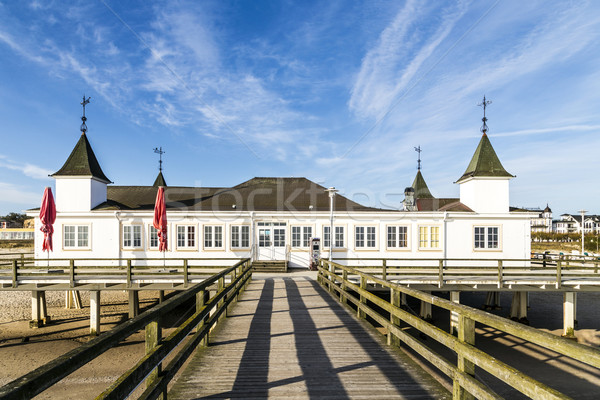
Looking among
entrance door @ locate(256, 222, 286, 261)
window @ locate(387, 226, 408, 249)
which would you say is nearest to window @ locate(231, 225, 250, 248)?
entrance door @ locate(256, 222, 286, 261)

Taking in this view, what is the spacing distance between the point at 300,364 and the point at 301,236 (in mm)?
15618

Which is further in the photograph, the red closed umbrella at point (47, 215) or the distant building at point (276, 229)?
the distant building at point (276, 229)

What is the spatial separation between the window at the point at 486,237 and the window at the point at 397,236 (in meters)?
3.91

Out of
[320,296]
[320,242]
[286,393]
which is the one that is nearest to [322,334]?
[286,393]

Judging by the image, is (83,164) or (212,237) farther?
(83,164)

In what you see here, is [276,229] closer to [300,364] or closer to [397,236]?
[397,236]

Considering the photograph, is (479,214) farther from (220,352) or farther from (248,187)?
(220,352)

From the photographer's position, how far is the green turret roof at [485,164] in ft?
70.1

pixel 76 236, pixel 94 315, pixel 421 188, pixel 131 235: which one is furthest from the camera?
pixel 421 188

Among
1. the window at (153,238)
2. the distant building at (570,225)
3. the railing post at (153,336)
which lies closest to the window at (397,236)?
the window at (153,238)

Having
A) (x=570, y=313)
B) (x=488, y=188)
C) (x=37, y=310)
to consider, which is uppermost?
(x=488, y=188)

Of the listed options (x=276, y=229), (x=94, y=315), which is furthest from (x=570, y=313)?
(x=94, y=315)

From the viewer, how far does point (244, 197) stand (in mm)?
23109

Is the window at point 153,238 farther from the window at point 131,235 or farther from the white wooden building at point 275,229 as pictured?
the window at point 131,235
